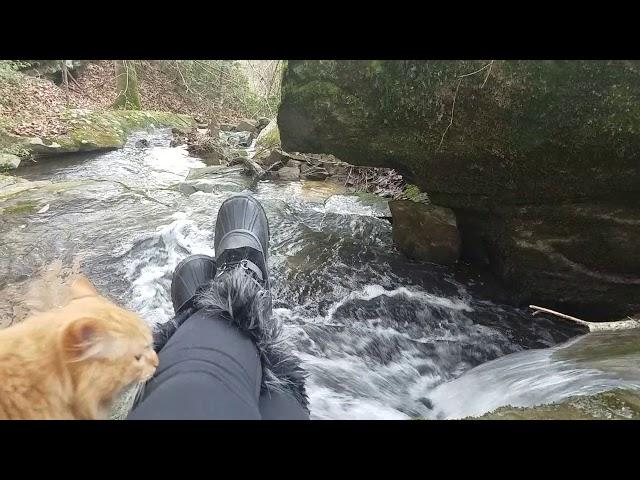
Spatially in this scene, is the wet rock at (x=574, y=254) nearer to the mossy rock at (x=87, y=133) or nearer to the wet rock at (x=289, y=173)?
the wet rock at (x=289, y=173)

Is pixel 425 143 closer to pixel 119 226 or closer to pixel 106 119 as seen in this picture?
pixel 119 226

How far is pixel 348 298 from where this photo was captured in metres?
3.98

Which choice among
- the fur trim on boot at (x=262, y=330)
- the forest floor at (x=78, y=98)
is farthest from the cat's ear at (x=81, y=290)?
the forest floor at (x=78, y=98)

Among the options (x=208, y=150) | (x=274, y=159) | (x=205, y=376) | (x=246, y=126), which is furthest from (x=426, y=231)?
(x=246, y=126)

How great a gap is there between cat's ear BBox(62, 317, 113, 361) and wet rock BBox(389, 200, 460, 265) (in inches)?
129

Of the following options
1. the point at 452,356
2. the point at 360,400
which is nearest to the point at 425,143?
the point at 452,356

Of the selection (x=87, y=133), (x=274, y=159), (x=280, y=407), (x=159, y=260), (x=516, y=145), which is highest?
(x=516, y=145)

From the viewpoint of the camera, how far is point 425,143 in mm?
3426

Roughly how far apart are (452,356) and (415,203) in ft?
4.96

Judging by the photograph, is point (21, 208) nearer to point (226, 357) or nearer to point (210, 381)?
point (226, 357)

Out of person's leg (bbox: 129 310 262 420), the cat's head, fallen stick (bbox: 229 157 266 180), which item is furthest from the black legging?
fallen stick (bbox: 229 157 266 180)

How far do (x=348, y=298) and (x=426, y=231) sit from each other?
103cm
